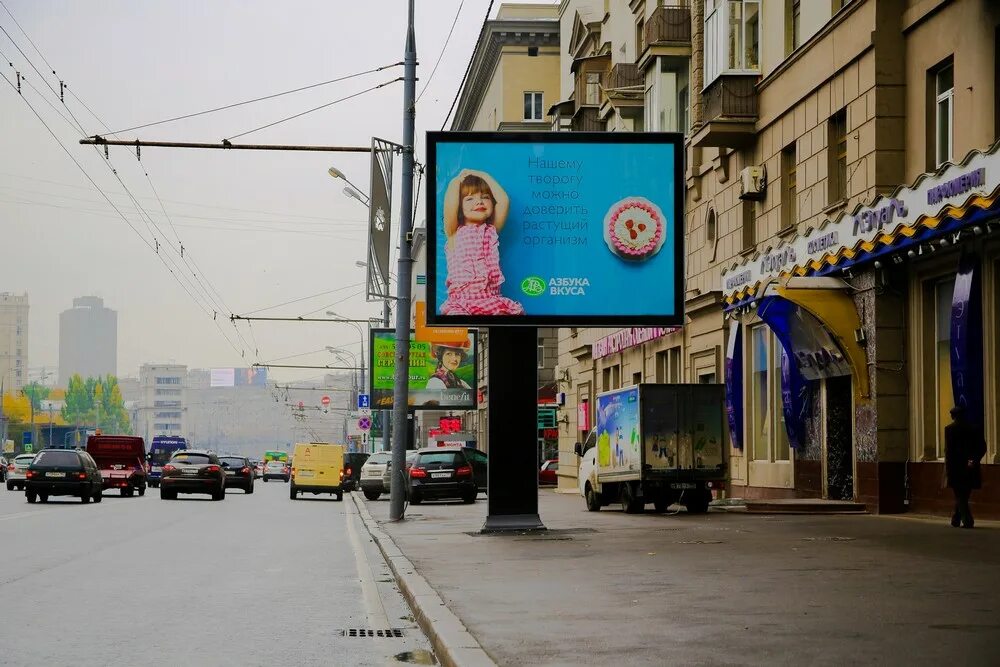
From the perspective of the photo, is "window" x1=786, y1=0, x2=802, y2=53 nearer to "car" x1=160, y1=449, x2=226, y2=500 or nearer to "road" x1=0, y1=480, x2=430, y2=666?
"road" x1=0, y1=480, x2=430, y2=666

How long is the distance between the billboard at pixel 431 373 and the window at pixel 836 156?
30716 millimetres

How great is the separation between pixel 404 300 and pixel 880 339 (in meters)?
9.49

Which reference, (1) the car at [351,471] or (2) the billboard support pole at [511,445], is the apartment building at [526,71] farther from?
(2) the billboard support pole at [511,445]

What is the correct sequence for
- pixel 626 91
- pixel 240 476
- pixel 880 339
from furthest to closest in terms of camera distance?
pixel 240 476, pixel 626 91, pixel 880 339

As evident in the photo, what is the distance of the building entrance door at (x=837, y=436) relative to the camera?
26.1m

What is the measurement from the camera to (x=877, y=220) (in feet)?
72.3

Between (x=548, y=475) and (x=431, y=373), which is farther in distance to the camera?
(x=548, y=475)

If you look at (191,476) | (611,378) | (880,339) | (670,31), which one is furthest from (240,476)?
(880,339)

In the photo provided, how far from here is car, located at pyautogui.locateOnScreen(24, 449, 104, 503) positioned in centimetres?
3897

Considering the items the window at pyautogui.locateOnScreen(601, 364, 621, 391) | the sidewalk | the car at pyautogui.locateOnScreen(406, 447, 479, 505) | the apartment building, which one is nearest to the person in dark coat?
the sidewalk

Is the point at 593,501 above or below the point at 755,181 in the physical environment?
below

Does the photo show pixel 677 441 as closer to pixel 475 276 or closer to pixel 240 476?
pixel 475 276

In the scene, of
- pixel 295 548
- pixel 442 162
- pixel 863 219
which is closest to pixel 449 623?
pixel 295 548

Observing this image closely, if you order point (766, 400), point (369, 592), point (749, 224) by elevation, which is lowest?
point (369, 592)
